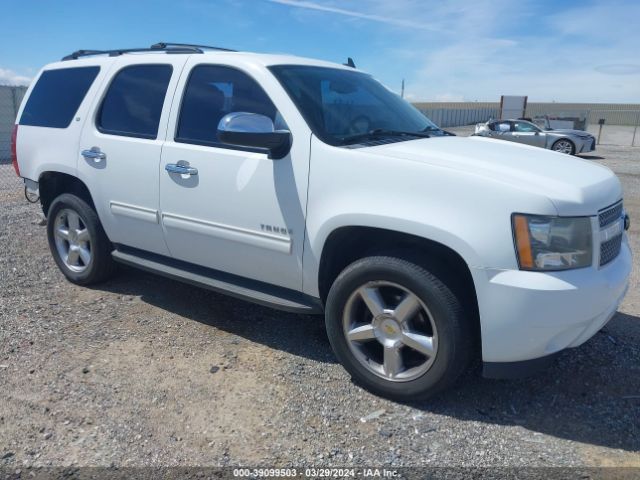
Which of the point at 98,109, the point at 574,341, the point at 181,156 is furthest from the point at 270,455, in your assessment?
the point at 98,109

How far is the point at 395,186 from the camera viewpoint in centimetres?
292

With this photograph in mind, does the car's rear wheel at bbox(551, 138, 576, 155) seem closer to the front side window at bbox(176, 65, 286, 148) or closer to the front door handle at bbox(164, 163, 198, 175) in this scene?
the front side window at bbox(176, 65, 286, 148)

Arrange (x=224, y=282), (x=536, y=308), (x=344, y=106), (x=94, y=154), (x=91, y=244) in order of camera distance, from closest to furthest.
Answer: (x=536, y=308), (x=344, y=106), (x=224, y=282), (x=94, y=154), (x=91, y=244)

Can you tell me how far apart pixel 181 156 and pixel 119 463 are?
203 cm

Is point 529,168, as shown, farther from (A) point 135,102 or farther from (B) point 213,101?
(A) point 135,102

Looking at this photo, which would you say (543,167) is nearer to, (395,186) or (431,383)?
(395,186)

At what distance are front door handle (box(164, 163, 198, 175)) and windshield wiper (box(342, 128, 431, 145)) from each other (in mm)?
1085

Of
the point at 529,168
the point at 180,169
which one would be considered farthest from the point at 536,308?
the point at 180,169

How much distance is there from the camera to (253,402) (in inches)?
124

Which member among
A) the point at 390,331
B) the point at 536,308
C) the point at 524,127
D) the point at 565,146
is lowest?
the point at 565,146

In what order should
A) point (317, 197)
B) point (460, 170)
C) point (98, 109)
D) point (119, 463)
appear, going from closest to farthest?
point (119, 463) → point (460, 170) → point (317, 197) → point (98, 109)

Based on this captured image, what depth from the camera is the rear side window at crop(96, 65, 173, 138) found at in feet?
13.3

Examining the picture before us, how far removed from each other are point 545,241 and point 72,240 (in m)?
4.07

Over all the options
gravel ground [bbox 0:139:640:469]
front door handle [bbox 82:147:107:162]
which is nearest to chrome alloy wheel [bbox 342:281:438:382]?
gravel ground [bbox 0:139:640:469]
